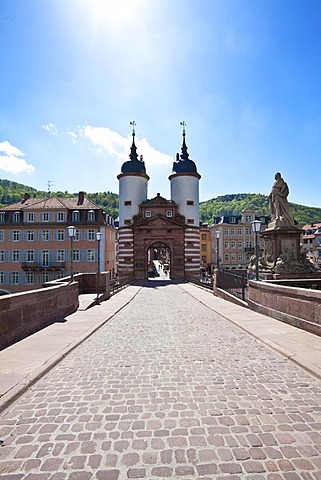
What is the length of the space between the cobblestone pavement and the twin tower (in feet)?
105

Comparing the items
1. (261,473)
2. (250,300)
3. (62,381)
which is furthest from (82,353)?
(250,300)

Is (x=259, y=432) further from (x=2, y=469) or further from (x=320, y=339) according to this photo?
(x=320, y=339)

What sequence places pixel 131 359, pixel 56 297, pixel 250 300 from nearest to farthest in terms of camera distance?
pixel 131 359 → pixel 56 297 → pixel 250 300

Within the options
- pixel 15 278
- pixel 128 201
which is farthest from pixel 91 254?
pixel 15 278

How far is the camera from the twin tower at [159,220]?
38.8m

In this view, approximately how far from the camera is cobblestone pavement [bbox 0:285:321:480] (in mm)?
3029

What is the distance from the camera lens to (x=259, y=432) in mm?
3607

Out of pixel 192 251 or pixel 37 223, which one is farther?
pixel 37 223

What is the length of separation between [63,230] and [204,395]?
4011 centimetres

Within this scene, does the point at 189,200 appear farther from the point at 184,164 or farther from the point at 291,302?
the point at 291,302

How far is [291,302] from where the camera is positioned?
31.6 feet

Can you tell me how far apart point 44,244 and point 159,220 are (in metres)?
16.4

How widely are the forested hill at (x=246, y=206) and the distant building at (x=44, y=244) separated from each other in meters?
80.9

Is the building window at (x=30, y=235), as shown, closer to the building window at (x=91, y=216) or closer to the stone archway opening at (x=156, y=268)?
the building window at (x=91, y=216)
